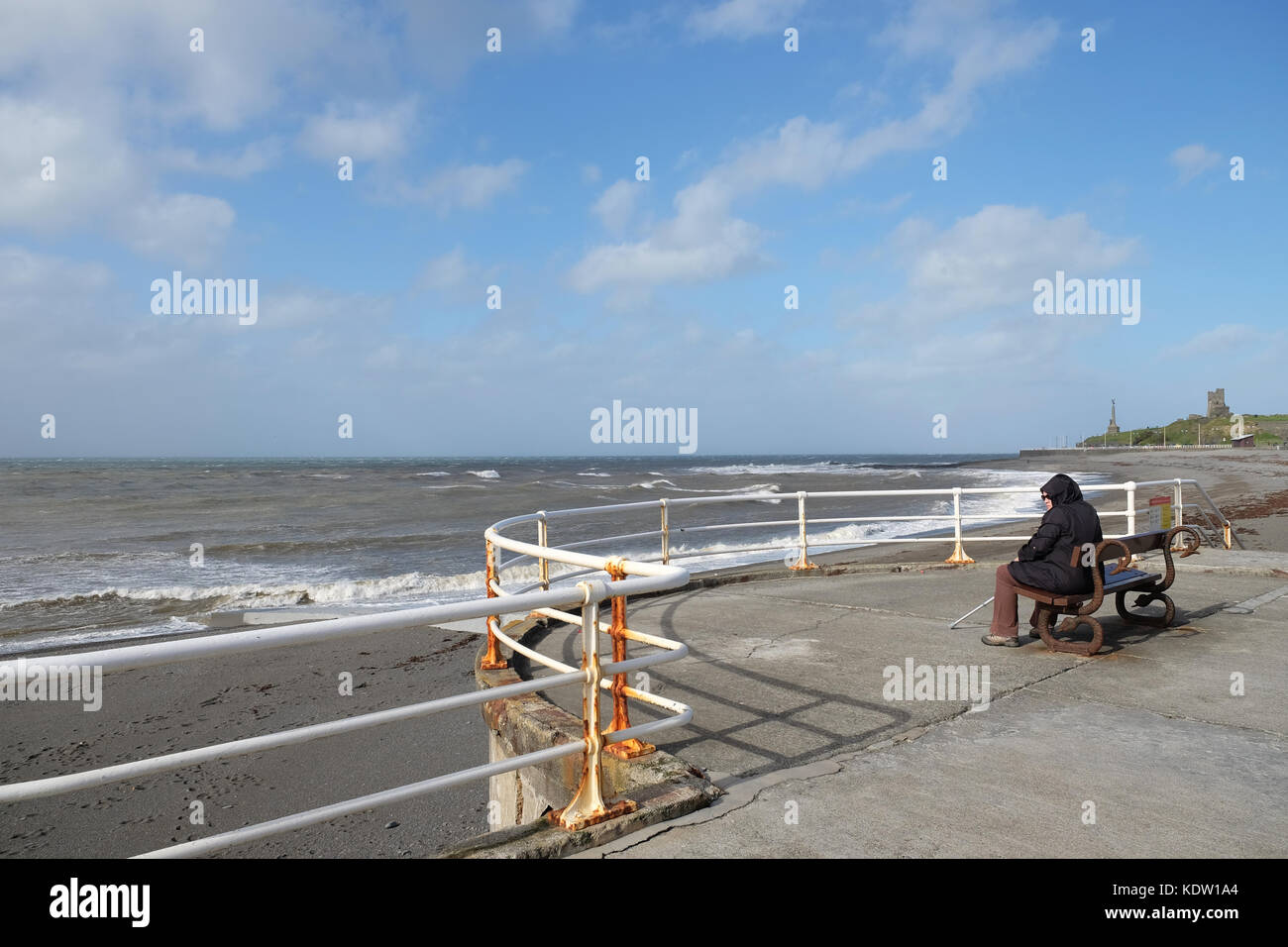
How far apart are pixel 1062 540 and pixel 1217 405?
140 meters

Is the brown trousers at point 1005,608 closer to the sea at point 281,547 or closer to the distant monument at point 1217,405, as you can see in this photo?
the sea at point 281,547

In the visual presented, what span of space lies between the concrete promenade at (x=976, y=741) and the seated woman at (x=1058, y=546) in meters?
0.55

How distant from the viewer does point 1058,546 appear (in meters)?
5.85

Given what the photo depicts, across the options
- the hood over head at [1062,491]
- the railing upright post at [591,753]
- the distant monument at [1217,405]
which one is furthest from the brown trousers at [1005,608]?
the distant monument at [1217,405]

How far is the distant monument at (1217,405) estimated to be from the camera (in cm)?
11838

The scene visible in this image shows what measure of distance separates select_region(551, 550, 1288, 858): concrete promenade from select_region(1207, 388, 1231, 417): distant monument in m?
137

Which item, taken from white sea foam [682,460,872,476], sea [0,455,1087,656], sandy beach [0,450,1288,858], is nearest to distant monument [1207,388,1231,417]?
white sea foam [682,460,872,476]

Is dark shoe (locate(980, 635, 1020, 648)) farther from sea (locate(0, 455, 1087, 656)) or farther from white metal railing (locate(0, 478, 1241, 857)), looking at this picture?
white metal railing (locate(0, 478, 1241, 857))

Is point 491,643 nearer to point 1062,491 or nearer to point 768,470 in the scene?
point 1062,491

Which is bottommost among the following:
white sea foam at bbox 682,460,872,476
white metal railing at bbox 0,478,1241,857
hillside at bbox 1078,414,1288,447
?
white sea foam at bbox 682,460,872,476

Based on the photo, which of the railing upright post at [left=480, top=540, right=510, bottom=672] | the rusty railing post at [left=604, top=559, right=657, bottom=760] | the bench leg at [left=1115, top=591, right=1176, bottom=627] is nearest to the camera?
the rusty railing post at [left=604, top=559, right=657, bottom=760]

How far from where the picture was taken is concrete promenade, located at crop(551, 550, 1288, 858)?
3059 mm
